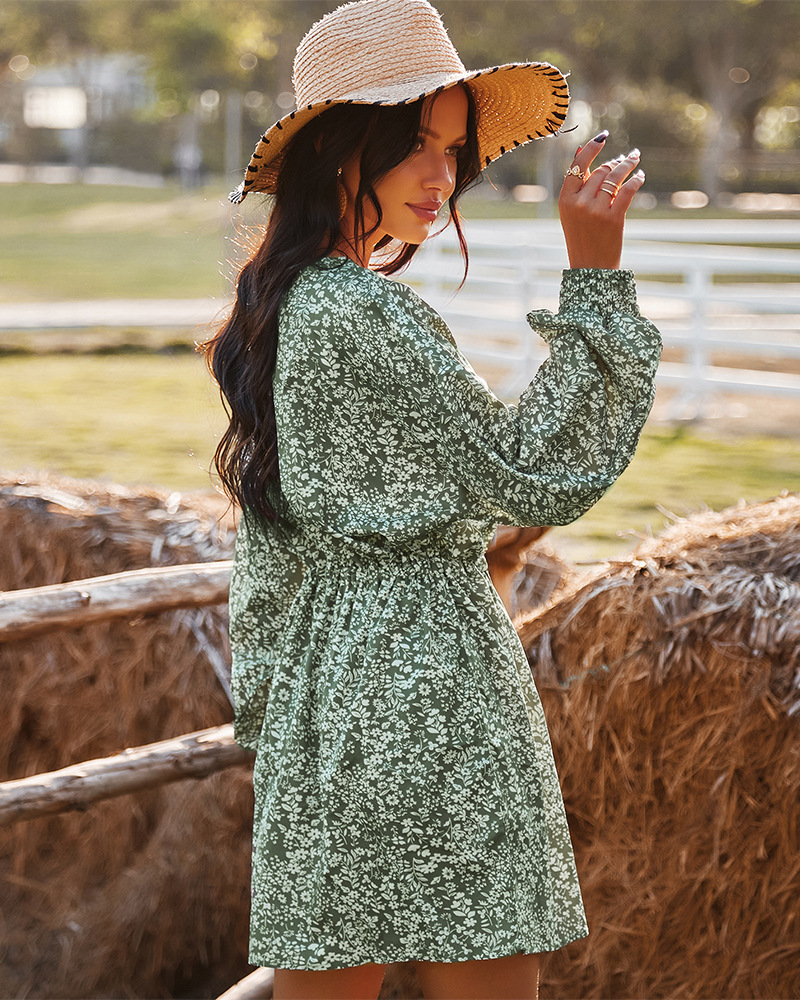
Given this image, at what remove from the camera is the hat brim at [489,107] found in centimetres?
154

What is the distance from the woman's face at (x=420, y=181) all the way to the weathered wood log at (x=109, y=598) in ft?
3.92

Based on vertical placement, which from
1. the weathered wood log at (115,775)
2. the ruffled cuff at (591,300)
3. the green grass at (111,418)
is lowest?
the green grass at (111,418)

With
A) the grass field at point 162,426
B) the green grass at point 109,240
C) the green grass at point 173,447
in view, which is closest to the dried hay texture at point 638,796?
the grass field at point 162,426

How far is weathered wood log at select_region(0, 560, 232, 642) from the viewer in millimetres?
2463

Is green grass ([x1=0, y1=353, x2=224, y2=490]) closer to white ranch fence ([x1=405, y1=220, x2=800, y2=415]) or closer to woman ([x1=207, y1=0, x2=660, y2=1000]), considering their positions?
white ranch fence ([x1=405, y1=220, x2=800, y2=415])

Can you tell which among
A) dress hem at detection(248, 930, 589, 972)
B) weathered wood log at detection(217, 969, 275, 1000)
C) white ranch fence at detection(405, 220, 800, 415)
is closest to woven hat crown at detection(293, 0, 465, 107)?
dress hem at detection(248, 930, 589, 972)

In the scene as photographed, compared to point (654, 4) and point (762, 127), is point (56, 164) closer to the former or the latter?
point (654, 4)

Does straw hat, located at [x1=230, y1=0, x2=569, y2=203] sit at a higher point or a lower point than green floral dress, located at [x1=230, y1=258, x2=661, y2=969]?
higher

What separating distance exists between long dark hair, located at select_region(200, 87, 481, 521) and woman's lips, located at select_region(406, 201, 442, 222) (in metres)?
0.05

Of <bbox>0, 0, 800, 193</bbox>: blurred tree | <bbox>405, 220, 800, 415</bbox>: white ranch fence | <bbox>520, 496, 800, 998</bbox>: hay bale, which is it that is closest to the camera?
<bbox>520, 496, 800, 998</bbox>: hay bale

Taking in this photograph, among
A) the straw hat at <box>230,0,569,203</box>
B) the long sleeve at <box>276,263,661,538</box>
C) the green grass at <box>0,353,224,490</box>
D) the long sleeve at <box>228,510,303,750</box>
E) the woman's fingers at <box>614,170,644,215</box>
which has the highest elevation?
the straw hat at <box>230,0,569,203</box>

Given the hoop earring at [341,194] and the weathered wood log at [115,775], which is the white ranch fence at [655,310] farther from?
the hoop earring at [341,194]

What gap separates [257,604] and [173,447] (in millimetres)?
7067

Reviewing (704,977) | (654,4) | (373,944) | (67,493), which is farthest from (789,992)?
(654,4)
